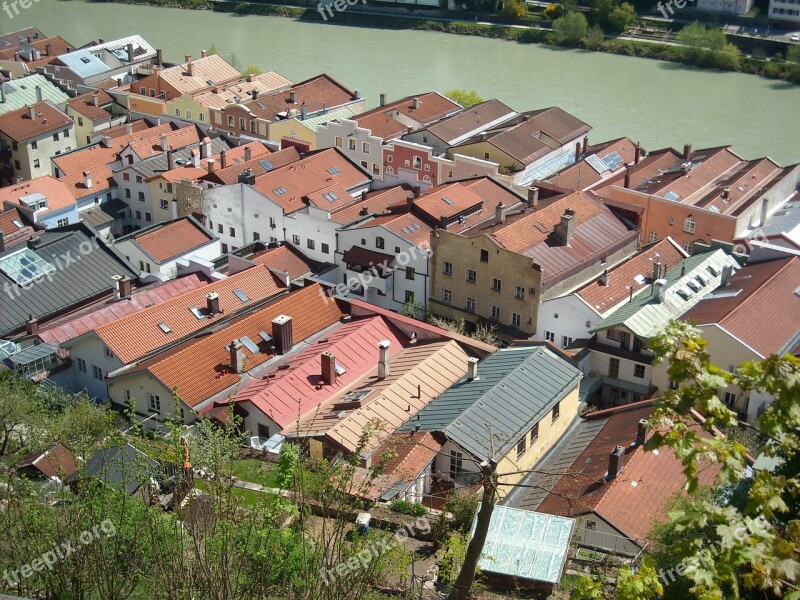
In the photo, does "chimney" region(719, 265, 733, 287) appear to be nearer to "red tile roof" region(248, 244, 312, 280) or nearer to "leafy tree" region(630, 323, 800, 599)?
"red tile roof" region(248, 244, 312, 280)

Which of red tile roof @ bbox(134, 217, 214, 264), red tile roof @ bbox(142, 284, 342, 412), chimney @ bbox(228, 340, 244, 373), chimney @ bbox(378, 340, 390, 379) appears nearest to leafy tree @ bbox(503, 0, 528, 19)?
red tile roof @ bbox(134, 217, 214, 264)

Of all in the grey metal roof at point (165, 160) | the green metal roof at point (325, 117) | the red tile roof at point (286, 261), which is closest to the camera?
the red tile roof at point (286, 261)

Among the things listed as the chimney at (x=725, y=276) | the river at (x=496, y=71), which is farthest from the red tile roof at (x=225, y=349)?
the river at (x=496, y=71)

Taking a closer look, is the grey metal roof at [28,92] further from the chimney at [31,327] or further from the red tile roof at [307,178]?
the chimney at [31,327]

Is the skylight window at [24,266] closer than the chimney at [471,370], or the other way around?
the chimney at [471,370]

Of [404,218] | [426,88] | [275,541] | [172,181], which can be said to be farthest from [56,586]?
[426,88]

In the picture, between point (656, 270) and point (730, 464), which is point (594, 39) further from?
point (730, 464)

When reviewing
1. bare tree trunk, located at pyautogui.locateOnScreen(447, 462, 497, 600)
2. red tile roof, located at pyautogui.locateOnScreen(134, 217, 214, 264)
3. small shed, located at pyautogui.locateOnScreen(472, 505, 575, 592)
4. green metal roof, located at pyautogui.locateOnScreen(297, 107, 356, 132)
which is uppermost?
bare tree trunk, located at pyautogui.locateOnScreen(447, 462, 497, 600)
